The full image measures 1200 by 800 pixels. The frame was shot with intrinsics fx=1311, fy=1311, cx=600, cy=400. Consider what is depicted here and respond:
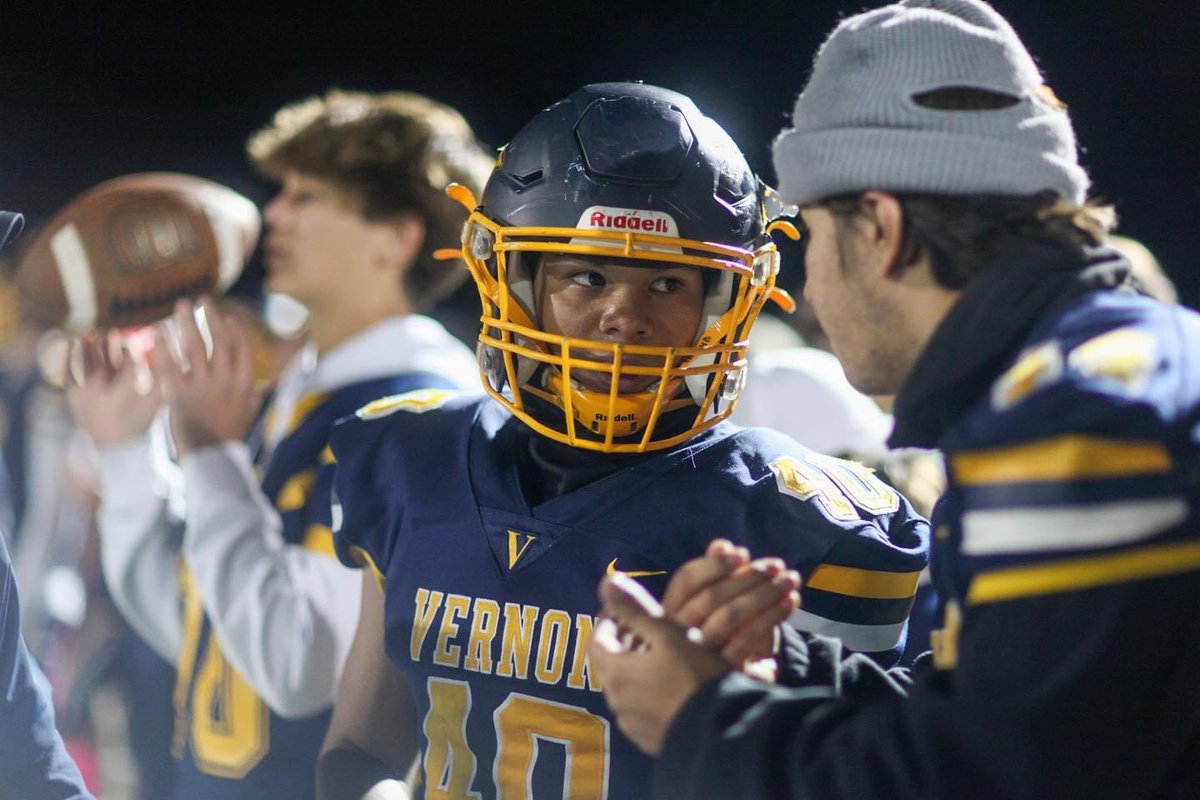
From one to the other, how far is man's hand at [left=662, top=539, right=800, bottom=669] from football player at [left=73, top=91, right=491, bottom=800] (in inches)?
38.8

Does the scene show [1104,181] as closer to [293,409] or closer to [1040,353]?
[293,409]

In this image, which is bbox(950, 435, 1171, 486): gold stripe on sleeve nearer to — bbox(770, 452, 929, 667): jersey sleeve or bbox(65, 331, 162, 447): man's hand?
bbox(770, 452, 929, 667): jersey sleeve

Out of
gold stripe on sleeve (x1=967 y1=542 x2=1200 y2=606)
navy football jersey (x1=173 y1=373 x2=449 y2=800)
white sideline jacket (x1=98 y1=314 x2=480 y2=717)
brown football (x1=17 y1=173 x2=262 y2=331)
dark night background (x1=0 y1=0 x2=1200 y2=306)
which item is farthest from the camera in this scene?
dark night background (x1=0 y1=0 x2=1200 y2=306)

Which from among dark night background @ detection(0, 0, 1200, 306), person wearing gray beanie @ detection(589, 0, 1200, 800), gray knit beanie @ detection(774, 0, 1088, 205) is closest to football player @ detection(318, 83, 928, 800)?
person wearing gray beanie @ detection(589, 0, 1200, 800)

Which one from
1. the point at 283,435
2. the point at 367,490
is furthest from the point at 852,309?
the point at 283,435

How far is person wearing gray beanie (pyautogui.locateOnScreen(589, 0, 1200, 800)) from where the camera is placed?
82cm

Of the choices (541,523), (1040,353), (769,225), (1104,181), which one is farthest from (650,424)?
(1104,181)

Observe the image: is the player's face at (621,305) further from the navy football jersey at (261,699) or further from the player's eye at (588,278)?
the navy football jersey at (261,699)

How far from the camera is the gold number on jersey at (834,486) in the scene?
1413mm

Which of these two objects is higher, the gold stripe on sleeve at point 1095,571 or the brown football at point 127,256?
the gold stripe on sleeve at point 1095,571

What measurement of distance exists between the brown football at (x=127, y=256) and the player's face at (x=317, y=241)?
0.34 feet

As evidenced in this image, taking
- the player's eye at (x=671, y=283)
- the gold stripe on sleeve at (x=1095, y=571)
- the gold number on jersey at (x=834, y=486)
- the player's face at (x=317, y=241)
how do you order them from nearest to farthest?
the gold stripe on sleeve at (x=1095, y=571)
the gold number on jersey at (x=834, y=486)
the player's eye at (x=671, y=283)
the player's face at (x=317, y=241)

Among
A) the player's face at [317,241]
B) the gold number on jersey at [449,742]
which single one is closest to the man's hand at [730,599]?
the gold number on jersey at [449,742]

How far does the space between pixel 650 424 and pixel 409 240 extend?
117cm
